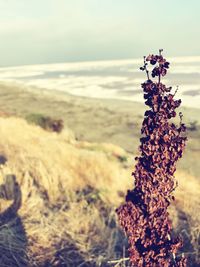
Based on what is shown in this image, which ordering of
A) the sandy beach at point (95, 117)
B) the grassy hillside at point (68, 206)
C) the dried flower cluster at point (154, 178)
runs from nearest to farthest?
the dried flower cluster at point (154, 178) → the grassy hillside at point (68, 206) → the sandy beach at point (95, 117)

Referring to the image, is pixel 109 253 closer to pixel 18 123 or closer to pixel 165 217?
pixel 165 217

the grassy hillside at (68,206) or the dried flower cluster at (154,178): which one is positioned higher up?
the dried flower cluster at (154,178)

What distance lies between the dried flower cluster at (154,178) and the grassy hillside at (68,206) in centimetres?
518

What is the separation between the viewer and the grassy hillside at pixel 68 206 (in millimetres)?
12375

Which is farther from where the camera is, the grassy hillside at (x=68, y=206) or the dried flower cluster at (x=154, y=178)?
the grassy hillside at (x=68, y=206)

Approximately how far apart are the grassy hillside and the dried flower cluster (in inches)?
204

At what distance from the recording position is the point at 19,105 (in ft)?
141

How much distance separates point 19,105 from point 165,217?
37.1m

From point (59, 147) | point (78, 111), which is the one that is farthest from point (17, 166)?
point (78, 111)

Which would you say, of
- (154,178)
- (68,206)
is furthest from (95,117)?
(154,178)

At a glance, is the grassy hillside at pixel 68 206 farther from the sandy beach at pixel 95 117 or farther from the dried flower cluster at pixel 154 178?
the sandy beach at pixel 95 117

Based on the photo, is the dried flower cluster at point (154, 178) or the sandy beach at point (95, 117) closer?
the dried flower cluster at point (154, 178)

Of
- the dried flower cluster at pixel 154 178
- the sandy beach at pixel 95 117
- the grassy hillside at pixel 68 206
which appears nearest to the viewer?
the dried flower cluster at pixel 154 178

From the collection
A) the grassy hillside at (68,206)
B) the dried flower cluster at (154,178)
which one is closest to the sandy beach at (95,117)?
the grassy hillside at (68,206)
